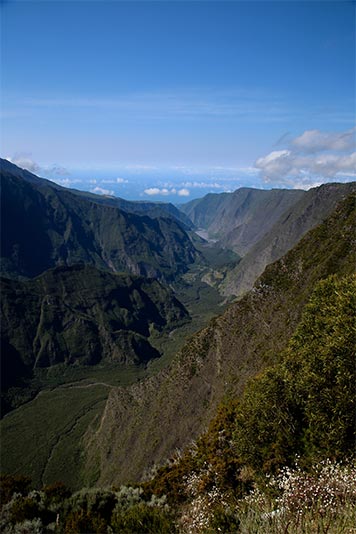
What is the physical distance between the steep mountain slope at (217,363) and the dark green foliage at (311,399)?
28589 mm

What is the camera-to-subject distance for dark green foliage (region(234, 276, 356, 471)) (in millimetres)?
20469

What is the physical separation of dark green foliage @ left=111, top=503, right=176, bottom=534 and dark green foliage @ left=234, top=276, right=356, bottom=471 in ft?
24.5

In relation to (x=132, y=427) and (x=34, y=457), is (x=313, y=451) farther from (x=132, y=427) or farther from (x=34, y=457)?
(x=34, y=457)

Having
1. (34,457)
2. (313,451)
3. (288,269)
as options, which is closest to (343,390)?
(313,451)

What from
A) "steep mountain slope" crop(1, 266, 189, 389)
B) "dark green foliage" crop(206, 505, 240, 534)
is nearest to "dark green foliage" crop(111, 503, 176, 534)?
"dark green foliage" crop(206, 505, 240, 534)

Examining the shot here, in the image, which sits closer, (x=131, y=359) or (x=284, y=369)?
(x=284, y=369)

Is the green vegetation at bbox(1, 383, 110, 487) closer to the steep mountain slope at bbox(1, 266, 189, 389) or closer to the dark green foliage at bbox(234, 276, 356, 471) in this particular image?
the steep mountain slope at bbox(1, 266, 189, 389)

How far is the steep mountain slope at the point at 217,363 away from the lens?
202 ft

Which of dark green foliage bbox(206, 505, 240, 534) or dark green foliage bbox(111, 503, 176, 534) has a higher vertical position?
dark green foliage bbox(206, 505, 240, 534)

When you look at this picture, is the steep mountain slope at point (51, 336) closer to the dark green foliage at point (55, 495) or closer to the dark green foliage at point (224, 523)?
the dark green foliage at point (55, 495)

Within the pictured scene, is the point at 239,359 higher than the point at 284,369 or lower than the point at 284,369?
lower

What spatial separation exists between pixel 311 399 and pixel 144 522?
11.0 metres

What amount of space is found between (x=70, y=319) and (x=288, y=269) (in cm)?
12900

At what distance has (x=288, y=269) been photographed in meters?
77.1
